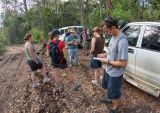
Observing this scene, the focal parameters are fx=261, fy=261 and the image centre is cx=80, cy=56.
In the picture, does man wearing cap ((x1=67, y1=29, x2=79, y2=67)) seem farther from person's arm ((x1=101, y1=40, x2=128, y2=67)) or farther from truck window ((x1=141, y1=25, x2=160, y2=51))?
person's arm ((x1=101, y1=40, x2=128, y2=67))

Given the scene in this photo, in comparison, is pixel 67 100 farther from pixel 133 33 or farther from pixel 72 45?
pixel 72 45

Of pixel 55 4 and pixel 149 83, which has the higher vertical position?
pixel 55 4

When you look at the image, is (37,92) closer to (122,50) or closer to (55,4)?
(122,50)

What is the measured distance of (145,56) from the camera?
5.62 m

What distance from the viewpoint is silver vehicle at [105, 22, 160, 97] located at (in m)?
5.43

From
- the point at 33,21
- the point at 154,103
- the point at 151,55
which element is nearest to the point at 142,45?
the point at 151,55

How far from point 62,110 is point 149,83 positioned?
2.04 m

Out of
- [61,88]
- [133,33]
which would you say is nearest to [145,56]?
[133,33]

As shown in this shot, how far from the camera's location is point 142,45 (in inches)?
232

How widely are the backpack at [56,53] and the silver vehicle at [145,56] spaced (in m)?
1.84

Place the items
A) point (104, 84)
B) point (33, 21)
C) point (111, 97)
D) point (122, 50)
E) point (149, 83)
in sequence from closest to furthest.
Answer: point (122, 50), point (111, 97), point (104, 84), point (149, 83), point (33, 21)

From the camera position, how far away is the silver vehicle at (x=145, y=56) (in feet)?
17.8

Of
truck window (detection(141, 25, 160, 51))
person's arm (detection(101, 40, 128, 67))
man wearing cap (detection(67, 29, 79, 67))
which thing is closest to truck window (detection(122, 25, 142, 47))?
truck window (detection(141, 25, 160, 51))

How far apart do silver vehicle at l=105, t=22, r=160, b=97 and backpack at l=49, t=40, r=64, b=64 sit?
1843mm
